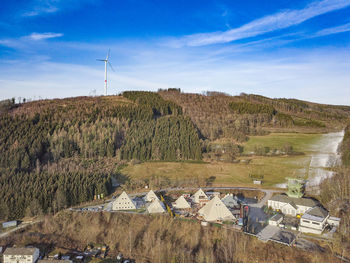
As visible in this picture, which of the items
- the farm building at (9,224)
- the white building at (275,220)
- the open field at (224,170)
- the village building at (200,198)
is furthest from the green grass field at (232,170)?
the farm building at (9,224)

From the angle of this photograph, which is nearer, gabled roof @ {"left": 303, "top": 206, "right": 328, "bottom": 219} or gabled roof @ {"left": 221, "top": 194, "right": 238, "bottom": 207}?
gabled roof @ {"left": 303, "top": 206, "right": 328, "bottom": 219}

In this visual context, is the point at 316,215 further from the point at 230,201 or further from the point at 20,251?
the point at 20,251

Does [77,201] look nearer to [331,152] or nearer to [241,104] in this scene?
[331,152]

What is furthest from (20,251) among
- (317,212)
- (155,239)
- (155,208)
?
(317,212)

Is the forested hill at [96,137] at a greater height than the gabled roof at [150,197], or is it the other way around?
the forested hill at [96,137]

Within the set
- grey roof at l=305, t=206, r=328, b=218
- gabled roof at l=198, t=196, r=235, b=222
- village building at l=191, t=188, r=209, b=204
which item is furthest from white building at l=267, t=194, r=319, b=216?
village building at l=191, t=188, r=209, b=204

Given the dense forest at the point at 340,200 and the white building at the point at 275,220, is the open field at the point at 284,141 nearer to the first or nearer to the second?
the dense forest at the point at 340,200

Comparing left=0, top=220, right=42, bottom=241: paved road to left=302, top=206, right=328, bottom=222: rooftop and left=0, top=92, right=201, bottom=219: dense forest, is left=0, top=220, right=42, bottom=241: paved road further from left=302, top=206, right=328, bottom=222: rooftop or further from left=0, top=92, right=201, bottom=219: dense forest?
left=302, top=206, right=328, bottom=222: rooftop
